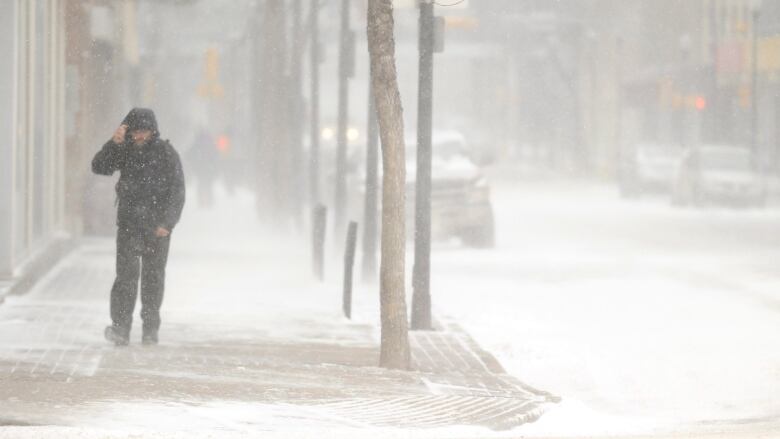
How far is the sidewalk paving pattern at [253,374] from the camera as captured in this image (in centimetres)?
912

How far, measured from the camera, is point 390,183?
11258 mm

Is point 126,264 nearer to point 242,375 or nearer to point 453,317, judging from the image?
point 242,375

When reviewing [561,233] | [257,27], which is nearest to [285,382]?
[561,233]

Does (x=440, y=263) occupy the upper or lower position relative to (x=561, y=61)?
lower

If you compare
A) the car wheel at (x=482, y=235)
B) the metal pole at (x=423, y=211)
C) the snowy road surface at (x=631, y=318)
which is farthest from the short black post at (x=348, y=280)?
the car wheel at (x=482, y=235)

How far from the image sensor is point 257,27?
35.8m

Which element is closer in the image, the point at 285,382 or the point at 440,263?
the point at 285,382

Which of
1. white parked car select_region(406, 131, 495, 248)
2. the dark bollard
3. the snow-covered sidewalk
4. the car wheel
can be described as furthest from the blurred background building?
the dark bollard

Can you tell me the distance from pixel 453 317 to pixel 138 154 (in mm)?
4618

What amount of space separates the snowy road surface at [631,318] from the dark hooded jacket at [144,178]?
9.42ft

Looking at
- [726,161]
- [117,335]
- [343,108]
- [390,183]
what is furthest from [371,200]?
[726,161]

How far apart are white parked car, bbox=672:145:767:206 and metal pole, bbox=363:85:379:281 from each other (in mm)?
20793

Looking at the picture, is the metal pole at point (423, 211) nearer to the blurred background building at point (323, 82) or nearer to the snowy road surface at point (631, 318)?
the snowy road surface at point (631, 318)

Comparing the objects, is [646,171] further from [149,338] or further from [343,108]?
[149,338]
